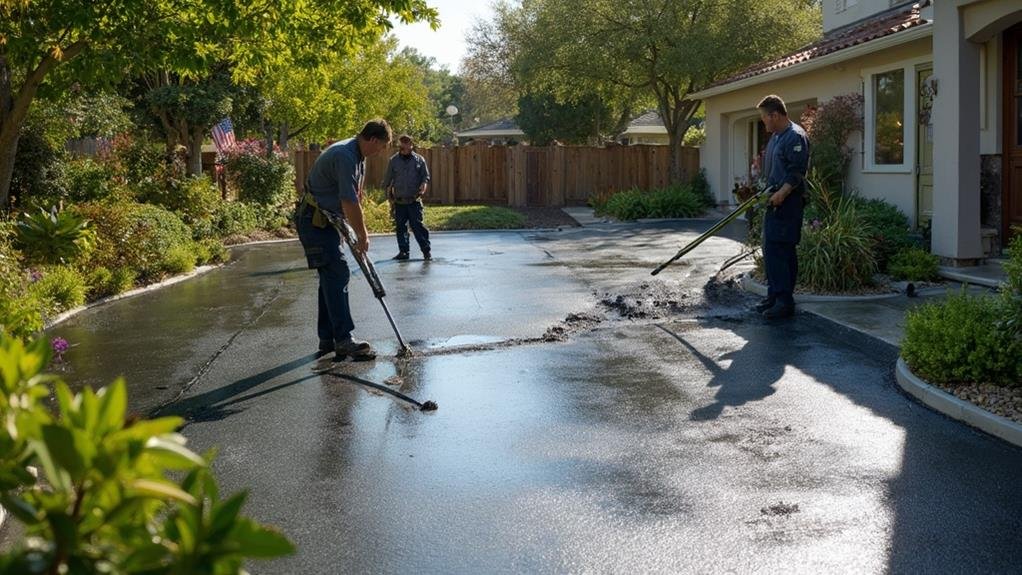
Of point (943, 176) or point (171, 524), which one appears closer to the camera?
point (171, 524)

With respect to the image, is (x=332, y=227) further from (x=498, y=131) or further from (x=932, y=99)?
(x=498, y=131)

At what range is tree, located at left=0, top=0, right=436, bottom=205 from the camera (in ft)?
38.7

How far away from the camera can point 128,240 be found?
14281 mm

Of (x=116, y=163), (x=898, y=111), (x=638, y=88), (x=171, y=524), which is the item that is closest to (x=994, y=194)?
(x=898, y=111)

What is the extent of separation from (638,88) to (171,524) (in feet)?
102

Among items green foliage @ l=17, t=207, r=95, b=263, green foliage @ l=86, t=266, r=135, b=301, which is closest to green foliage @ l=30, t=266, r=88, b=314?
green foliage @ l=17, t=207, r=95, b=263

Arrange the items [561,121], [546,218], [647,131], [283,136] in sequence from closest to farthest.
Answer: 1. [546,218]
2. [283,136]
3. [561,121]
4. [647,131]

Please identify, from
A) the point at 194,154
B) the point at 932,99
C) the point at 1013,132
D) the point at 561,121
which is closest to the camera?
the point at 1013,132

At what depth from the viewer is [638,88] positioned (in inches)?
1255

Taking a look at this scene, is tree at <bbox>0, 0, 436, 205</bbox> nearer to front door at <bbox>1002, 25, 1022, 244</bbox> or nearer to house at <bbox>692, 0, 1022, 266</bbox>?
house at <bbox>692, 0, 1022, 266</bbox>

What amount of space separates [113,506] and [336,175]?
23.5 ft

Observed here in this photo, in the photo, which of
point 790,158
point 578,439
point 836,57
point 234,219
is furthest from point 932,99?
point 234,219

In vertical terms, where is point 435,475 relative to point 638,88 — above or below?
below

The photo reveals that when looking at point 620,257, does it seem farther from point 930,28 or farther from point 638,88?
point 638,88
